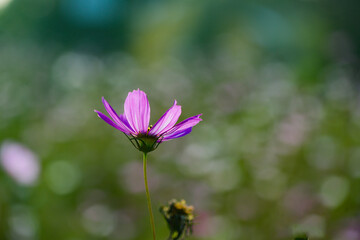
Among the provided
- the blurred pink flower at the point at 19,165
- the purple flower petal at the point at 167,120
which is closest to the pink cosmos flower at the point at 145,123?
the purple flower petal at the point at 167,120

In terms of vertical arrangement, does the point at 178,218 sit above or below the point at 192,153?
below

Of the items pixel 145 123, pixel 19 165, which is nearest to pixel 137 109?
pixel 145 123

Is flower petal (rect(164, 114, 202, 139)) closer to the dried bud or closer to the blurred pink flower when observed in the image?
the dried bud

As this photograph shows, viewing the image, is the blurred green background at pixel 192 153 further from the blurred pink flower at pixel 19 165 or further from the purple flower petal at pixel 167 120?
the purple flower petal at pixel 167 120

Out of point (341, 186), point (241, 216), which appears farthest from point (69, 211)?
point (341, 186)

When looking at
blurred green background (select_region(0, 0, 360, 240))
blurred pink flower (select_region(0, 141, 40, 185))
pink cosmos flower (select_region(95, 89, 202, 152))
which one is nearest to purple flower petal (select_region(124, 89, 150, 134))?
pink cosmos flower (select_region(95, 89, 202, 152))

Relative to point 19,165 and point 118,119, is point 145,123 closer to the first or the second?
point 118,119
